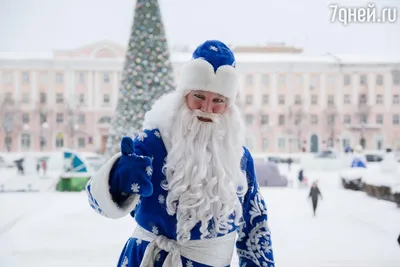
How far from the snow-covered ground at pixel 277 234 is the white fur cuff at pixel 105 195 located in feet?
3.54

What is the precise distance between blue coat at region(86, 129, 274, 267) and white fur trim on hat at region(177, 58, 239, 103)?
5.0 inches

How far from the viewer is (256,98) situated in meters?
8.58

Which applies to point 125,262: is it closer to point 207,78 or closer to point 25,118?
point 207,78

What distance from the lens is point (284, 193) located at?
16.4ft

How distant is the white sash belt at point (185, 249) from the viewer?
0.83 m

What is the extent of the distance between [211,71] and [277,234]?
225cm

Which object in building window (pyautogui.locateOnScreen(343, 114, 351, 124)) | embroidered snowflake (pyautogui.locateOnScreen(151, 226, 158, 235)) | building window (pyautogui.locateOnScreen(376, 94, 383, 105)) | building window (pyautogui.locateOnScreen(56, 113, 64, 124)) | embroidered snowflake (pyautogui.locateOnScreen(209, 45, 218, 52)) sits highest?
embroidered snowflake (pyautogui.locateOnScreen(209, 45, 218, 52))

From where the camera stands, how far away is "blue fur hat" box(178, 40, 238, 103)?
0.88m

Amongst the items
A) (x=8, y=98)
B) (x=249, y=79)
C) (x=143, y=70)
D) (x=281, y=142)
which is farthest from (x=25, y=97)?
(x=281, y=142)

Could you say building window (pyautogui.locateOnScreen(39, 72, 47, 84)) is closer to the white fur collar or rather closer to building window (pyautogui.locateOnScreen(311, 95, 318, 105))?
building window (pyautogui.locateOnScreen(311, 95, 318, 105))

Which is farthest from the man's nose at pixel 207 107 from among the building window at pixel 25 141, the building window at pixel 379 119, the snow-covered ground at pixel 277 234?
the building window at pixel 25 141

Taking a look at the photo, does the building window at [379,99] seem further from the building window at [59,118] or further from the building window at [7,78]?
the building window at [7,78]

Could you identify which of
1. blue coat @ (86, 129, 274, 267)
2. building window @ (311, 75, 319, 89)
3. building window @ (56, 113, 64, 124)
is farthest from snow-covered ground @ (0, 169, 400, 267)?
building window @ (56, 113, 64, 124)

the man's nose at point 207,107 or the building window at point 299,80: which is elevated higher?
the building window at point 299,80
